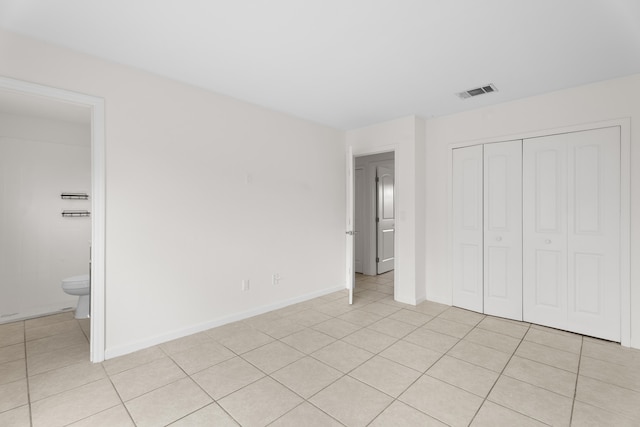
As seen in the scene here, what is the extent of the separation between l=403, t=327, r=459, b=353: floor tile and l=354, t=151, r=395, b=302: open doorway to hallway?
8.10 feet

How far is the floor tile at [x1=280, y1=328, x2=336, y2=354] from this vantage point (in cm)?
278

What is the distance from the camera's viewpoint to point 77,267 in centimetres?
396

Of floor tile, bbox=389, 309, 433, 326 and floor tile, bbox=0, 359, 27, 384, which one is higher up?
floor tile, bbox=0, 359, 27, 384

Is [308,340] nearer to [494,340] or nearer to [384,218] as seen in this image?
[494,340]

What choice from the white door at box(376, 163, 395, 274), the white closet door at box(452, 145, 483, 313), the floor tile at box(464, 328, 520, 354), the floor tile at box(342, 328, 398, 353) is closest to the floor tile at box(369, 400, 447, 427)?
the floor tile at box(342, 328, 398, 353)

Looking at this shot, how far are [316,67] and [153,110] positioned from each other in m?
1.57

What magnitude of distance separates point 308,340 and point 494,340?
182 cm

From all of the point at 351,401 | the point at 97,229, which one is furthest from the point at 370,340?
the point at 97,229

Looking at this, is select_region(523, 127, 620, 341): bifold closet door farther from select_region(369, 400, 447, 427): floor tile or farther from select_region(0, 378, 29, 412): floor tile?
select_region(0, 378, 29, 412): floor tile

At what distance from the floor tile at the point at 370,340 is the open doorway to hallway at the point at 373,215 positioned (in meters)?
2.49

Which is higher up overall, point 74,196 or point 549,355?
point 74,196

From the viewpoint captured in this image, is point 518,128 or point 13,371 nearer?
point 13,371

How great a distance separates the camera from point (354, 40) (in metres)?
2.25

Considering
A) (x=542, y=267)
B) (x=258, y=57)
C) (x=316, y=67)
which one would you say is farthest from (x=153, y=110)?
(x=542, y=267)
